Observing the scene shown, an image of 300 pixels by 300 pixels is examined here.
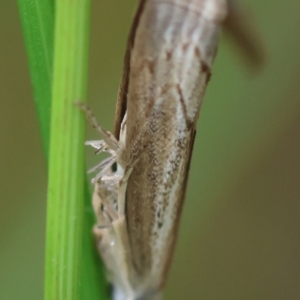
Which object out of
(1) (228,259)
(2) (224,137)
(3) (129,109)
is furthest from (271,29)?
(3) (129,109)

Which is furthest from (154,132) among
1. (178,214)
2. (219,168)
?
(219,168)

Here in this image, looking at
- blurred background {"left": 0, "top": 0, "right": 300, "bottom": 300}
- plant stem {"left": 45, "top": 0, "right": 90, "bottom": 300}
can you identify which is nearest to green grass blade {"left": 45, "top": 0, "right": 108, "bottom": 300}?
plant stem {"left": 45, "top": 0, "right": 90, "bottom": 300}

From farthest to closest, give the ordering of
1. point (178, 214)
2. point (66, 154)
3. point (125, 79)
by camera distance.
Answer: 1. point (178, 214)
2. point (125, 79)
3. point (66, 154)

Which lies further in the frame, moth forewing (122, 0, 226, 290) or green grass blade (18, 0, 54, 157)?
moth forewing (122, 0, 226, 290)

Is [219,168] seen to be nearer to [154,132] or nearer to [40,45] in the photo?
[154,132]

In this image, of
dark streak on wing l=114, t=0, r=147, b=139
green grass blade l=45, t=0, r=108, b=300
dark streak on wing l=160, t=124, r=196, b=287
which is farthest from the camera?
dark streak on wing l=160, t=124, r=196, b=287

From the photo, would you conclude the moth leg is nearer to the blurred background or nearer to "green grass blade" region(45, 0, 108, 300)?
"green grass blade" region(45, 0, 108, 300)

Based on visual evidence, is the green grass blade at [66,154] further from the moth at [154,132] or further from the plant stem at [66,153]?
the moth at [154,132]
